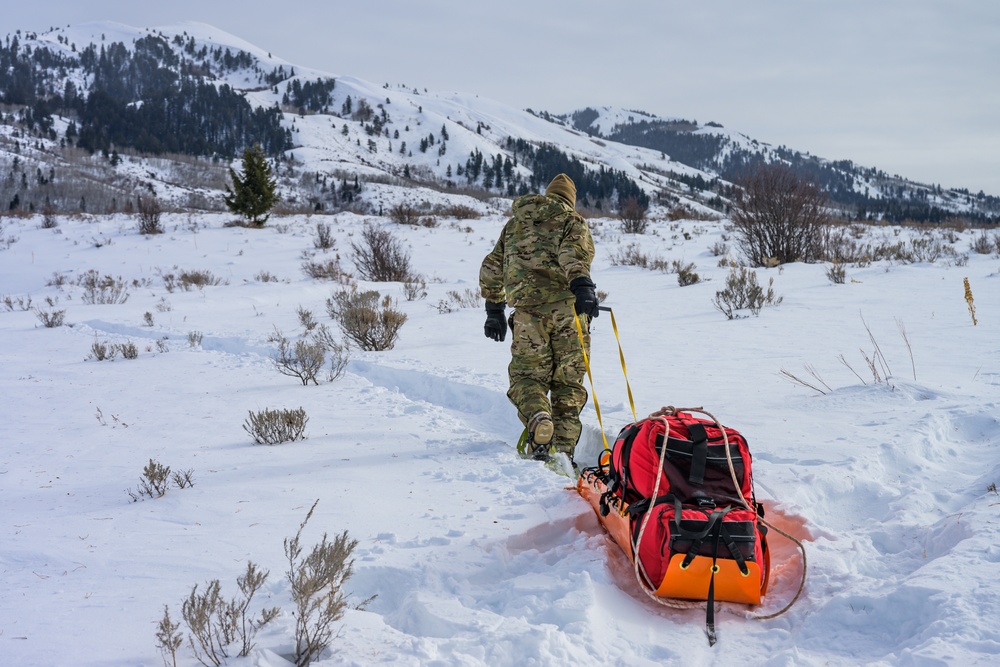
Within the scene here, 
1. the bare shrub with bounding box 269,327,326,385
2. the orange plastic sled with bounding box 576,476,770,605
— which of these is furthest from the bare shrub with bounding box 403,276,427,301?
the orange plastic sled with bounding box 576,476,770,605

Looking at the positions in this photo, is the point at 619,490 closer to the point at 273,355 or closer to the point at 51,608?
the point at 51,608

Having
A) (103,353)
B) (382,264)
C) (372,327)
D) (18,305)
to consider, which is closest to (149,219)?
(18,305)

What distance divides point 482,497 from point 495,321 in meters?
1.35

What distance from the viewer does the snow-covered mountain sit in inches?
2616

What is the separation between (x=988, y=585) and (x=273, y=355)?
645 centimetres

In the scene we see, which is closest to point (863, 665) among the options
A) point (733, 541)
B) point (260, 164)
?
point (733, 541)

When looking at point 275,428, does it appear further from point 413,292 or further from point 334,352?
point 413,292

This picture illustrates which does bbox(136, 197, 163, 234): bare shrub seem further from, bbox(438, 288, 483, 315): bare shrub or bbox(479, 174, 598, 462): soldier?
bbox(479, 174, 598, 462): soldier

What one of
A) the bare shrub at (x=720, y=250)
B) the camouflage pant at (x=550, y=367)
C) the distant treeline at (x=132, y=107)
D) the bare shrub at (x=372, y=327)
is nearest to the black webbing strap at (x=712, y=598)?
the camouflage pant at (x=550, y=367)

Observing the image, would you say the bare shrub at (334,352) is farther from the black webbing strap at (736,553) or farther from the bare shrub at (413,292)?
the black webbing strap at (736,553)

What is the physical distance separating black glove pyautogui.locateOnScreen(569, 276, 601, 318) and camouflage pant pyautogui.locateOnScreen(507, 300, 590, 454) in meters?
0.34

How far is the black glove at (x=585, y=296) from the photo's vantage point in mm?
3412

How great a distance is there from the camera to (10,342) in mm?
7832

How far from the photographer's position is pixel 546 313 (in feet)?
12.5
